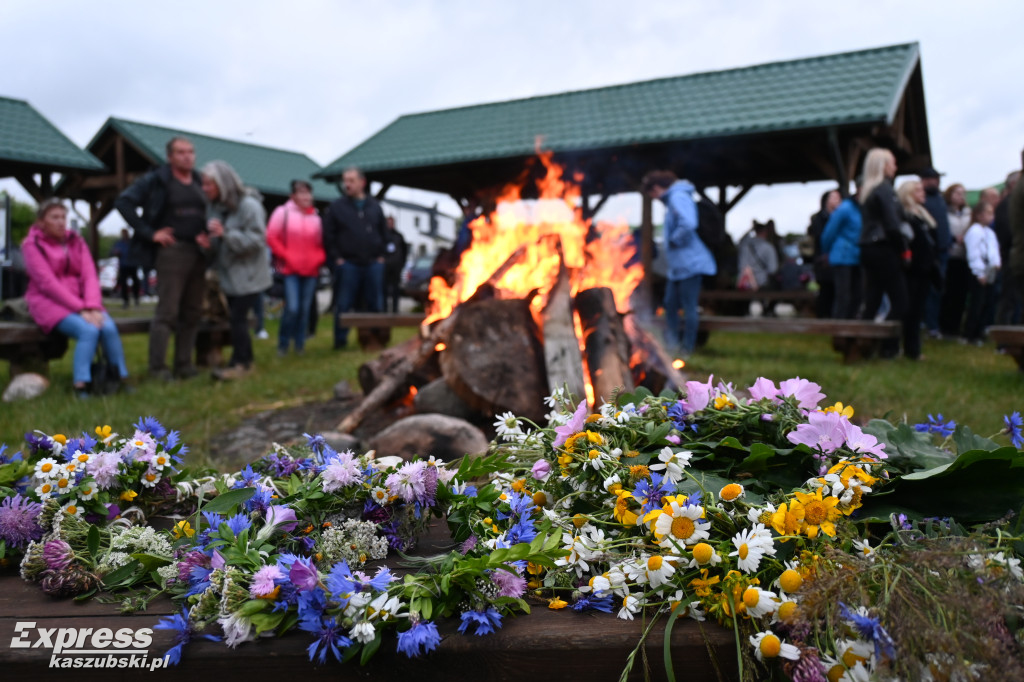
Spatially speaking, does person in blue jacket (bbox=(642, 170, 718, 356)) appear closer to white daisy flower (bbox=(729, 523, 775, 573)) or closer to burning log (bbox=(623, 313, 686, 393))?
burning log (bbox=(623, 313, 686, 393))

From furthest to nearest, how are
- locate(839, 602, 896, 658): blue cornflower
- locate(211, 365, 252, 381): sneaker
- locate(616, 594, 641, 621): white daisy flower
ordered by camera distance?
1. locate(211, 365, 252, 381): sneaker
2. locate(616, 594, 641, 621): white daisy flower
3. locate(839, 602, 896, 658): blue cornflower

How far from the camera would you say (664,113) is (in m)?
12.5

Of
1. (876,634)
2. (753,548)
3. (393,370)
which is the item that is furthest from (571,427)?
(393,370)

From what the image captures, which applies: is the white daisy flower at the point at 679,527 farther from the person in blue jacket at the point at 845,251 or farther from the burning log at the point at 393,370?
the person in blue jacket at the point at 845,251

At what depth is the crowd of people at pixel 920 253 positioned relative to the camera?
25.0ft

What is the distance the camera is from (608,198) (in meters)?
15.2

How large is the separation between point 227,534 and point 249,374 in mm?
6401

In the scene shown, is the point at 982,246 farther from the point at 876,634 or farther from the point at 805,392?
the point at 876,634

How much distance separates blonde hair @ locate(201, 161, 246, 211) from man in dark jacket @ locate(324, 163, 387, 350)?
1674 mm

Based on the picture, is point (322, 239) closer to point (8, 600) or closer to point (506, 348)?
point (506, 348)

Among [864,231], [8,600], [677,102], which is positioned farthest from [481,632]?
[677,102]

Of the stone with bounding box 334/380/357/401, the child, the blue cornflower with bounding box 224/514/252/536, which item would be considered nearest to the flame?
the stone with bounding box 334/380/357/401

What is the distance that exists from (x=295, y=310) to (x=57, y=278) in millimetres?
3030

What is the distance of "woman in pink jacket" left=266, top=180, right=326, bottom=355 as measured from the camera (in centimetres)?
908
